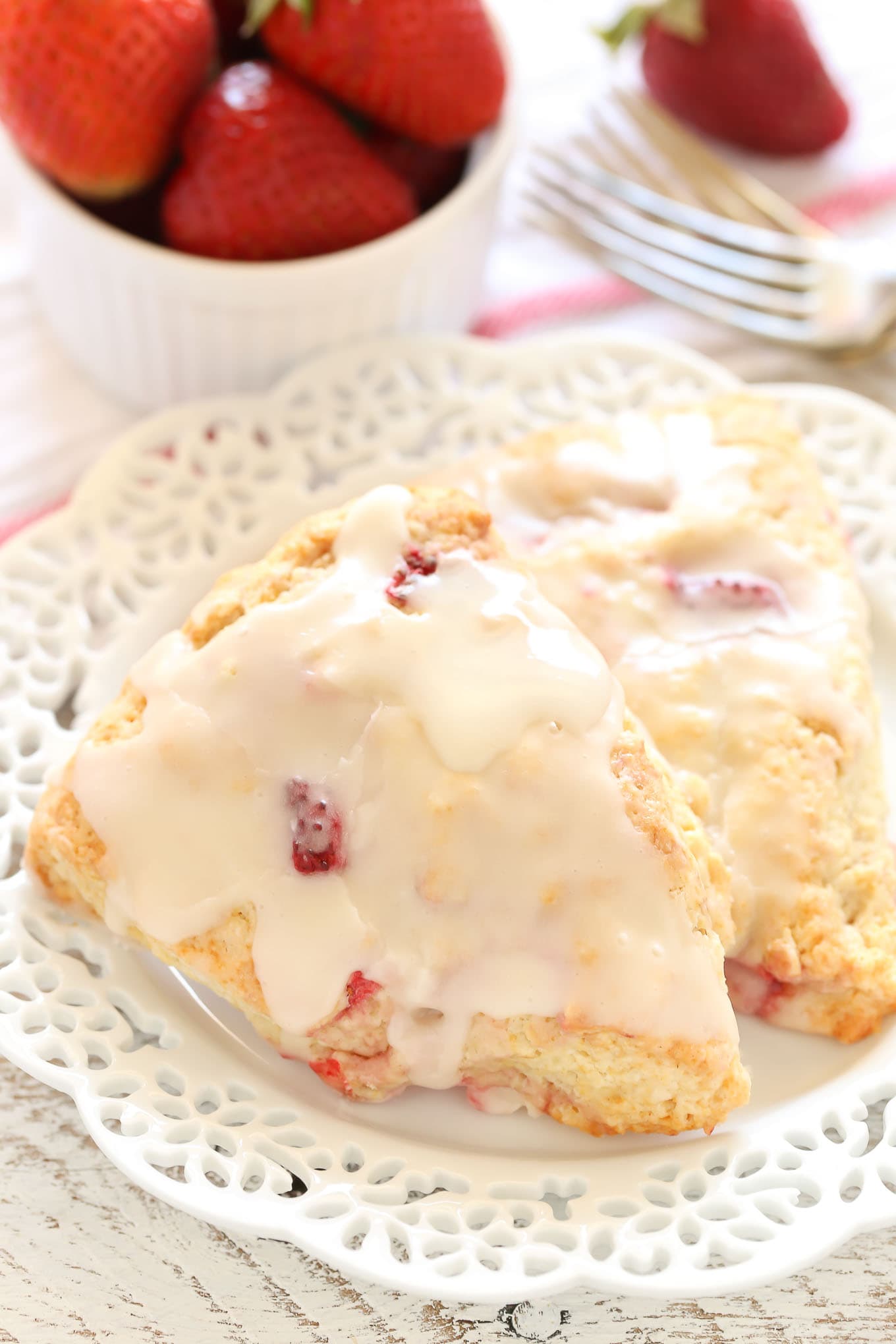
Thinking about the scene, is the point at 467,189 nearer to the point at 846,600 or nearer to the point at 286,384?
the point at 286,384

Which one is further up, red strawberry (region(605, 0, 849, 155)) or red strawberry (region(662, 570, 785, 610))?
red strawberry (region(605, 0, 849, 155))

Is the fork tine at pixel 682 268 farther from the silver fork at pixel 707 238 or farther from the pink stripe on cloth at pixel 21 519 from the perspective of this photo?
the pink stripe on cloth at pixel 21 519

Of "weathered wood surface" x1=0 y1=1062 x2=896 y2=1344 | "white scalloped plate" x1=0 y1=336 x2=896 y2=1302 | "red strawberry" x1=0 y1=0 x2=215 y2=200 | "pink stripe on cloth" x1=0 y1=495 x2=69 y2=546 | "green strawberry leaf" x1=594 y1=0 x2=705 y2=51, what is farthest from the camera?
"green strawberry leaf" x1=594 y1=0 x2=705 y2=51

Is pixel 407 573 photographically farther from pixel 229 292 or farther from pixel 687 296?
pixel 687 296

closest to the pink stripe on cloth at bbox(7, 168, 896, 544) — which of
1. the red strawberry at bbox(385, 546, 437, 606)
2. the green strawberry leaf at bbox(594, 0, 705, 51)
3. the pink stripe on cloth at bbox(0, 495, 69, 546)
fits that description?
the green strawberry leaf at bbox(594, 0, 705, 51)

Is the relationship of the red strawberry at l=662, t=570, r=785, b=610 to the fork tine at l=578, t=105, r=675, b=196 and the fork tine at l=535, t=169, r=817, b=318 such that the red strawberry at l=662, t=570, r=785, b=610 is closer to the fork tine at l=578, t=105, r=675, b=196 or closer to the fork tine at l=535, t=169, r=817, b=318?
the fork tine at l=535, t=169, r=817, b=318

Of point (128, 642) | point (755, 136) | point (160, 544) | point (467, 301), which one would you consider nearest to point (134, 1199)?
point (128, 642)
